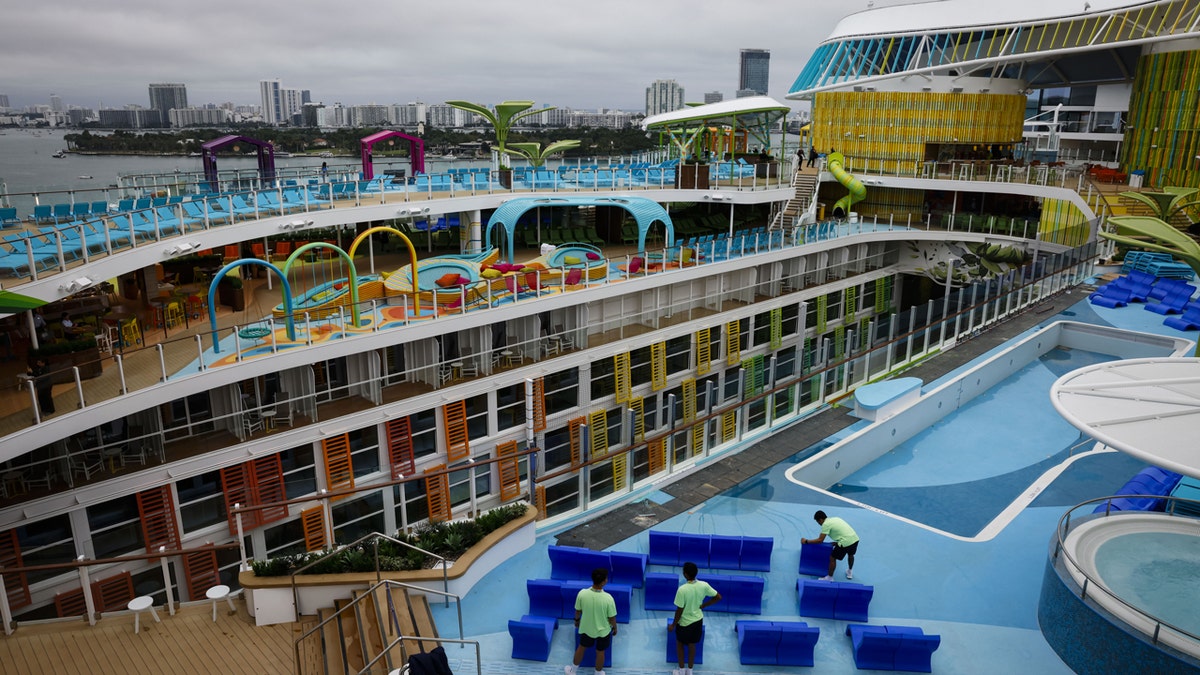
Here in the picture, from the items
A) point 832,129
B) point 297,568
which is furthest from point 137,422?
point 832,129

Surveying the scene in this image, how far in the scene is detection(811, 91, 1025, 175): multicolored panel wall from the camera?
3412cm

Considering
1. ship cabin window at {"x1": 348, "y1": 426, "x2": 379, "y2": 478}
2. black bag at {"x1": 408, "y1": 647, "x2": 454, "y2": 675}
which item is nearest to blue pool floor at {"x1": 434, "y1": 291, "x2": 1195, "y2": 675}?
black bag at {"x1": 408, "y1": 647, "x2": 454, "y2": 675}

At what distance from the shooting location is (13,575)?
40.1 ft

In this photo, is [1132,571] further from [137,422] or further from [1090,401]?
[137,422]

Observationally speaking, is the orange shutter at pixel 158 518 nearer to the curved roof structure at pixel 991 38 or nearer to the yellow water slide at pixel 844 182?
the yellow water slide at pixel 844 182

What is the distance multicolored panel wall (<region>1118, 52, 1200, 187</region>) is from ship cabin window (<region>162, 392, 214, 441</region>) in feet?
126

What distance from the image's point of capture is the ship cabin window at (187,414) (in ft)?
49.2

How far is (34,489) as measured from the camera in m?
12.7

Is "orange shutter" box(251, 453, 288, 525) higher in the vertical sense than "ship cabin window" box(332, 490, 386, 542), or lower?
higher

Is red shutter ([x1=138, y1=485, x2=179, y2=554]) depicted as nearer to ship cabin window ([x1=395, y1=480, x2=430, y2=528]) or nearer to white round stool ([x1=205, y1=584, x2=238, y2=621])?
white round stool ([x1=205, y1=584, x2=238, y2=621])

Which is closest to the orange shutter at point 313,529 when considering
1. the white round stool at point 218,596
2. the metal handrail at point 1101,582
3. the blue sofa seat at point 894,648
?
the white round stool at point 218,596

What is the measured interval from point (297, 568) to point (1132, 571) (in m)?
9.82

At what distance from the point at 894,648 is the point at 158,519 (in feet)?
38.0

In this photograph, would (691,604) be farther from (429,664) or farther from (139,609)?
(139,609)
